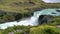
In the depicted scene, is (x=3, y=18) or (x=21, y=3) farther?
(x=21, y=3)

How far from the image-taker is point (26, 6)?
75.8m

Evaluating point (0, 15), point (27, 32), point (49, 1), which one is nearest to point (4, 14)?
point (0, 15)

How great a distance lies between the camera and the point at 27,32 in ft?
78.1

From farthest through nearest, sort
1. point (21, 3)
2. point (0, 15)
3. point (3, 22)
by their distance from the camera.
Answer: point (21, 3), point (0, 15), point (3, 22)

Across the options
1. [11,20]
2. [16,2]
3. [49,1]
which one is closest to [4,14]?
[11,20]

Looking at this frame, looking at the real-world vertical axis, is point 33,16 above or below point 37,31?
below

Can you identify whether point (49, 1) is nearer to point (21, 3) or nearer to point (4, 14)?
point (21, 3)

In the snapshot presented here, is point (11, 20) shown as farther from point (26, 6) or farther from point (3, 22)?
point (26, 6)

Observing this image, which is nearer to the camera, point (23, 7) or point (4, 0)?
point (23, 7)

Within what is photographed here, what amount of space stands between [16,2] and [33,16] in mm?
19559

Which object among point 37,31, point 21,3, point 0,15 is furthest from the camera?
point 21,3

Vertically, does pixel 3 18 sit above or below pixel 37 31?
below

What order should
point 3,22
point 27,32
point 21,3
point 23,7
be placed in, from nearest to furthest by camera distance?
point 27,32
point 3,22
point 23,7
point 21,3

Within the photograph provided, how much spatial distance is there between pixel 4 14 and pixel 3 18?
4579 millimetres
